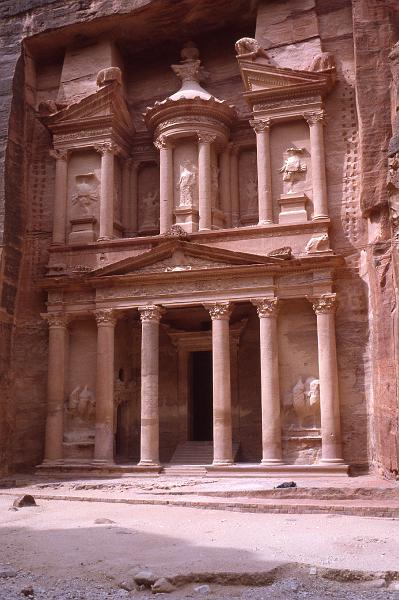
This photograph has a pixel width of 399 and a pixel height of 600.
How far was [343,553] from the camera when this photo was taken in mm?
8141

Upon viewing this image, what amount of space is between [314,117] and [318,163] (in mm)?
1446

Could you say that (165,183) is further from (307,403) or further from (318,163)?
(307,403)

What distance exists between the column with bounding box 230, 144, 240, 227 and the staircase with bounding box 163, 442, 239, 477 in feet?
22.4

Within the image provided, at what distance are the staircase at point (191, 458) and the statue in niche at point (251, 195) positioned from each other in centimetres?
722

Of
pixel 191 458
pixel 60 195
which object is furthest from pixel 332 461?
pixel 60 195

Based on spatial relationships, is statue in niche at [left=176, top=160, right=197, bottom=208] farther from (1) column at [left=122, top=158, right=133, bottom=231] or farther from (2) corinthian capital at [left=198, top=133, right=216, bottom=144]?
(1) column at [left=122, top=158, right=133, bottom=231]

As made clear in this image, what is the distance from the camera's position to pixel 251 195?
21109 mm

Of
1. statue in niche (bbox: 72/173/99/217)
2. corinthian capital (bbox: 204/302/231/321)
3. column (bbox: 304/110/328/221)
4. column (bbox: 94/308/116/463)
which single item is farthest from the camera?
statue in niche (bbox: 72/173/99/217)

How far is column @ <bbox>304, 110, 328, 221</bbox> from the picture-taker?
18547 mm

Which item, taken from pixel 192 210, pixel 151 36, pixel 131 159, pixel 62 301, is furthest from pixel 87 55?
pixel 62 301

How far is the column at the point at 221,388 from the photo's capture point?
57.3 feet

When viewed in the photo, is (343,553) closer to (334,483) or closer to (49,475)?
(334,483)

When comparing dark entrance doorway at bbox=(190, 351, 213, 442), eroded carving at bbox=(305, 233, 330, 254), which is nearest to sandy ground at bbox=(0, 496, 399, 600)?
eroded carving at bbox=(305, 233, 330, 254)

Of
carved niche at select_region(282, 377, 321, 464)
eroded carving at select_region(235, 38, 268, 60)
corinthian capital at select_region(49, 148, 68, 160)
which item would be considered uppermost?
eroded carving at select_region(235, 38, 268, 60)
